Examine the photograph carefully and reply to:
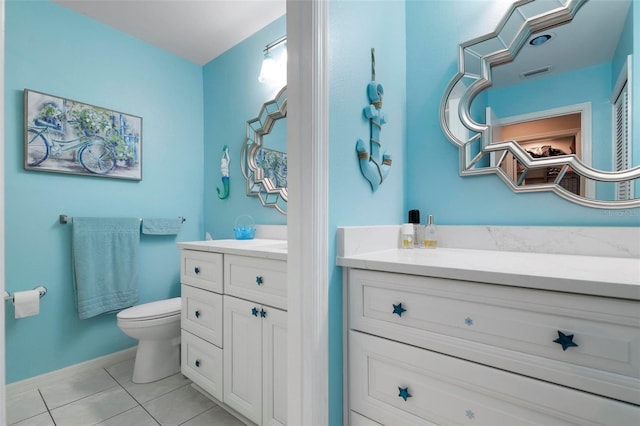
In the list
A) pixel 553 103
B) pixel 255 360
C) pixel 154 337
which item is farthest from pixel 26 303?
pixel 553 103

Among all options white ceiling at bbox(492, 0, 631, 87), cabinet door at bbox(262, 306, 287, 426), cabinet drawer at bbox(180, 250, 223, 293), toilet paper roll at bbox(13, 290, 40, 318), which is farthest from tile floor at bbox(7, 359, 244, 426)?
white ceiling at bbox(492, 0, 631, 87)

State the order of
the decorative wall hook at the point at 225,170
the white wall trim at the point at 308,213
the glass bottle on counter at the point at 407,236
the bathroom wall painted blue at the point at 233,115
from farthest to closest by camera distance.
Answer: the decorative wall hook at the point at 225,170, the bathroom wall painted blue at the point at 233,115, the glass bottle on counter at the point at 407,236, the white wall trim at the point at 308,213

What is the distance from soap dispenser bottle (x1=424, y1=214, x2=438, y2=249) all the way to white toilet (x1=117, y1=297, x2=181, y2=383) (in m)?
1.57

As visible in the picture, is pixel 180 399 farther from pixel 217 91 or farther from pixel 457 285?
pixel 217 91

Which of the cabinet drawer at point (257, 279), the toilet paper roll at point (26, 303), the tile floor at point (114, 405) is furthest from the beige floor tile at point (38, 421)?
the cabinet drawer at point (257, 279)

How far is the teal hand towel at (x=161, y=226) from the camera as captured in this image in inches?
87.1

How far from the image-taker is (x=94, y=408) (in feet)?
5.19

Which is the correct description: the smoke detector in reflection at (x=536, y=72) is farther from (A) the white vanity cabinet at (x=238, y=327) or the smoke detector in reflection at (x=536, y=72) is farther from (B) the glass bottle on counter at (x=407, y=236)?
(A) the white vanity cabinet at (x=238, y=327)

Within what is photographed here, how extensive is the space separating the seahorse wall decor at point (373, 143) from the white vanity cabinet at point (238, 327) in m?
0.48

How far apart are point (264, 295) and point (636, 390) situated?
3.65ft

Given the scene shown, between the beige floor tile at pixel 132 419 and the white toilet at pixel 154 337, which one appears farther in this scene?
the white toilet at pixel 154 337

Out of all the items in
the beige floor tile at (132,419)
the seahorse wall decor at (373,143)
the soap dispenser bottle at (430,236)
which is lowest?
the beige floor tile at (132,419)

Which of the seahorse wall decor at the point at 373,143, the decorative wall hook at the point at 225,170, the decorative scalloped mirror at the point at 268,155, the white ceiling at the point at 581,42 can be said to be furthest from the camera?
the decorative wall hook at the point at 225,170

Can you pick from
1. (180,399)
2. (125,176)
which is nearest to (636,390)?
(180,399)
